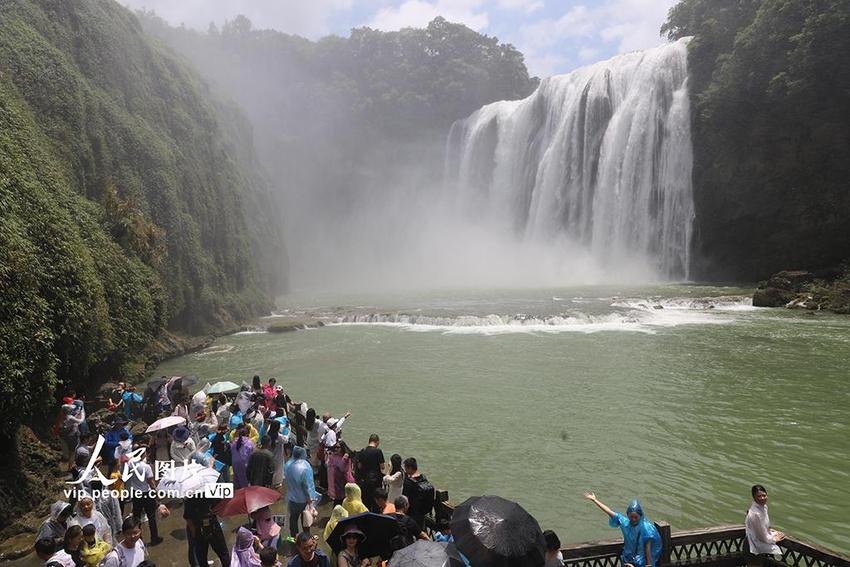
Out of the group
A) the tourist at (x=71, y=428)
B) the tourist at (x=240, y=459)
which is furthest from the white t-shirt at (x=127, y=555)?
the tourist at (x=71, y=428)

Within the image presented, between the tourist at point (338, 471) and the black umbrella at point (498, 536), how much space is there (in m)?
3.68

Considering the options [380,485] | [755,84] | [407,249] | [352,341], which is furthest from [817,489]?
[407,249]

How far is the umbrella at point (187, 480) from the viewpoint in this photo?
6.08 m

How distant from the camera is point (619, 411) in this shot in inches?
527

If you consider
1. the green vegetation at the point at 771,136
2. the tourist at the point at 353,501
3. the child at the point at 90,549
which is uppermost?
the green vegetation at the point at 771,136

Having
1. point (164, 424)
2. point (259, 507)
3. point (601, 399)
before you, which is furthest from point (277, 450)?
point (601, 399)

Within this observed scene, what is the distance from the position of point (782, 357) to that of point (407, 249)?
5977 centimetres

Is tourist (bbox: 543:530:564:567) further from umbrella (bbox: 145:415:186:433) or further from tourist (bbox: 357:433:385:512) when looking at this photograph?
umbrella (bbox: 145:415:186:433)

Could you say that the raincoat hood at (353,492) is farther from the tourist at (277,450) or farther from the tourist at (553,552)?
the tourist at (277,450)

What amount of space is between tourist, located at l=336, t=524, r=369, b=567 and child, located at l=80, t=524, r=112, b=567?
8.44 feet

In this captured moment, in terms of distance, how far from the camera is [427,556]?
4012mm

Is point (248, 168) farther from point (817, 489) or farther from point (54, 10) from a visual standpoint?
point (817, 489)

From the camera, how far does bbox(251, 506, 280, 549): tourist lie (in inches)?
234

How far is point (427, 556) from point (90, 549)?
3600mm
